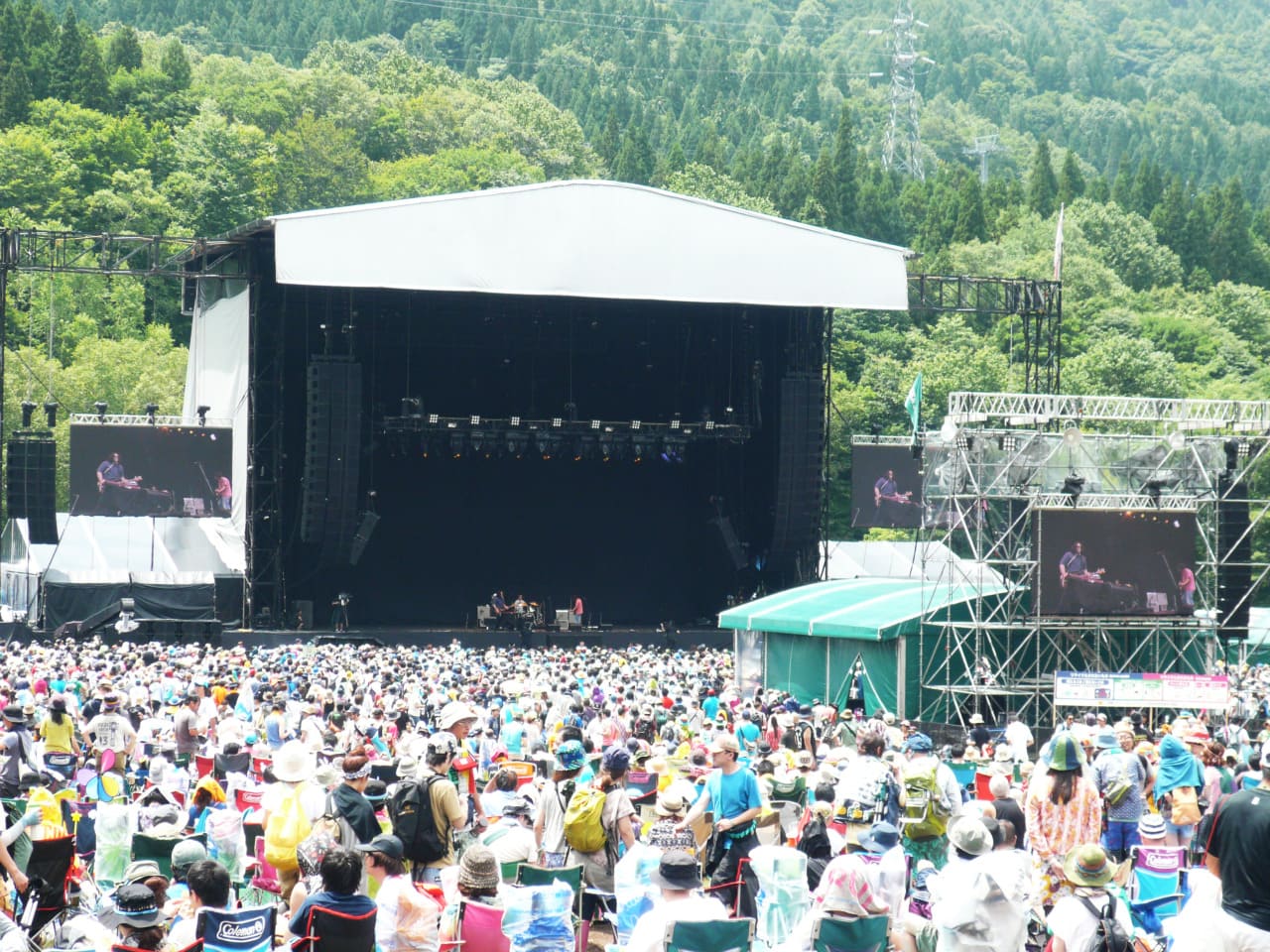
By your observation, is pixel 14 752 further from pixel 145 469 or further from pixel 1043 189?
pixel 1043 189

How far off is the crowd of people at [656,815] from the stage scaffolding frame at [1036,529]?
6.87 metres

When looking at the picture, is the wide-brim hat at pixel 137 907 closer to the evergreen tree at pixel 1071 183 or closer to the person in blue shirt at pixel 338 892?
the person in blue shirt at pixel 338 892

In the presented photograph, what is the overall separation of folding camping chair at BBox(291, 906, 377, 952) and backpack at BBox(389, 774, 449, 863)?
1.89m

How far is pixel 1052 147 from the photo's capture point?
134000 millimetres

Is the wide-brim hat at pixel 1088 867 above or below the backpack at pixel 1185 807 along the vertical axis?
above

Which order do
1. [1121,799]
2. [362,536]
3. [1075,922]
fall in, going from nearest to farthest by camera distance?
[1075,922] < [1121,799] < [362,536]

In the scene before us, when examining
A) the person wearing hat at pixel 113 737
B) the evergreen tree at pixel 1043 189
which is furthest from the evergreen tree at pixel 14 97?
the person wearing hat at pixel 113 737

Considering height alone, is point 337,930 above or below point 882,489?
below

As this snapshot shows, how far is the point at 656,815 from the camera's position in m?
9.49

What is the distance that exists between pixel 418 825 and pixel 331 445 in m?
23.7

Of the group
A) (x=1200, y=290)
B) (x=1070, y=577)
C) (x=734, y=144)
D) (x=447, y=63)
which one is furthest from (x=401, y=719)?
(x=447, y=63)

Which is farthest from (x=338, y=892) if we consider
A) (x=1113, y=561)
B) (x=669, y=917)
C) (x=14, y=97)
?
(x=14, y=97)

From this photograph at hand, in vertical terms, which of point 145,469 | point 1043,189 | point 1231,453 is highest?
point 1043,189

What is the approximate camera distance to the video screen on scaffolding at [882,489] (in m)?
35.9
